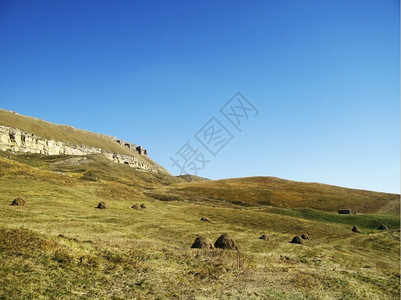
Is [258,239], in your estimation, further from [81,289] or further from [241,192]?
[241,192]

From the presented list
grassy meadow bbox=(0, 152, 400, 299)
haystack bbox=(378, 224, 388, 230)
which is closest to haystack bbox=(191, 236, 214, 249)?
grassy meadow bbox=(0, 152, 400, 299)

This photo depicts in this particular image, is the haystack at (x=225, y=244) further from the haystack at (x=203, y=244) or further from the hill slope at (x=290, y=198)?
the hill slope at (x=290, y=198)

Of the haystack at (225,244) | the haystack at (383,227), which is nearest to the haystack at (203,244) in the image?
the haystack at (225,244)

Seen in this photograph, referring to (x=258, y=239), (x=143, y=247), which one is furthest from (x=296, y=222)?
(x=143, y=247)

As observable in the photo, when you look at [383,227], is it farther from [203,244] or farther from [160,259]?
[160,259]

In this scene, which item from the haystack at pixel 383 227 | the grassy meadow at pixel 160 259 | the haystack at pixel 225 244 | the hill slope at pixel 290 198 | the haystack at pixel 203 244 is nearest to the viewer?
the grassy meadow at pixel 160 259

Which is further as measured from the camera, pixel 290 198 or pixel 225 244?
pixel 290 198

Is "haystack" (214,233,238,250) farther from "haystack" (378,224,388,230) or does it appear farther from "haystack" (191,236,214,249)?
"haystack" (378,224,388,230)

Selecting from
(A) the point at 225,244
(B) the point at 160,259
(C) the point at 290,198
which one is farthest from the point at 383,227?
(B) the point at 160,259

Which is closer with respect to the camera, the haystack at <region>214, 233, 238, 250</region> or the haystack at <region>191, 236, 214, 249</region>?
the haystack at <region>191, 236, 214, 249</region>

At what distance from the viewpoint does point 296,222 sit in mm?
62188

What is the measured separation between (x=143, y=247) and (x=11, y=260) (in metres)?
11.7

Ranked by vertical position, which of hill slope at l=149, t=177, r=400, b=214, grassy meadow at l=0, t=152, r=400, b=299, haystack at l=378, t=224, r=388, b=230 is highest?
hill slope at l=149, t=177, r=400, b=214

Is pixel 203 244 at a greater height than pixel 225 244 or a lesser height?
lesser
